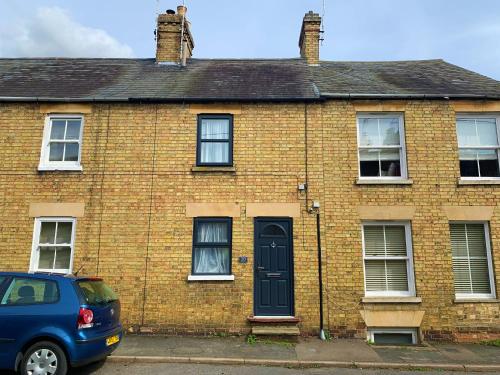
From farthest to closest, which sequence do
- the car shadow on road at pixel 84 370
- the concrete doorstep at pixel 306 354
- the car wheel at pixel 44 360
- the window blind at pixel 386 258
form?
the window blind at pixel 386 258 < the concrete doorstep at pixel 306 354 < the car shadow on road at pixel 84 370 < the car wheel at pixel 44 360

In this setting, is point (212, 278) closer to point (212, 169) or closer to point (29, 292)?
point (212, 169)

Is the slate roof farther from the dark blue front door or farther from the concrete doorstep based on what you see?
the concrete doorstep

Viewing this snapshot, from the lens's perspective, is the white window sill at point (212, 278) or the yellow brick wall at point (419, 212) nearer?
the yellow brick wall at point (419, 212)

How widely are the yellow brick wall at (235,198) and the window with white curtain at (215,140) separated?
0.21m

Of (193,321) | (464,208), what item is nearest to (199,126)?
(193,321)

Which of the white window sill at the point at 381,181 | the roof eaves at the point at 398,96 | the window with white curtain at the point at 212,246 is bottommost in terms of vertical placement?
the window with white curtain at the point at 212,246

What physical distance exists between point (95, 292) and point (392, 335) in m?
6.48

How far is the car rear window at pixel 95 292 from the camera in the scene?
6.34m

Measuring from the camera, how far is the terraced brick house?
30.3ft

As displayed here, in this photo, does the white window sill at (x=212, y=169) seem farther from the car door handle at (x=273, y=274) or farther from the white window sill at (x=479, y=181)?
the white window sill at (x=479, y=181)

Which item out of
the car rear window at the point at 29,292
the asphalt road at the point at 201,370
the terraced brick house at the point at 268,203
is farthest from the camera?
the terraced brick house at the point at 268,203

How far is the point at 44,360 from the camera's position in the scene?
19.2 ft

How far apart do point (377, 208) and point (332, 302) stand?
2428 millimetres

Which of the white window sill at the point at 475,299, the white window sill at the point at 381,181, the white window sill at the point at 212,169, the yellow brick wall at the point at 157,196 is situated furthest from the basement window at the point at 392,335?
the white window sill at the point at 212,169
